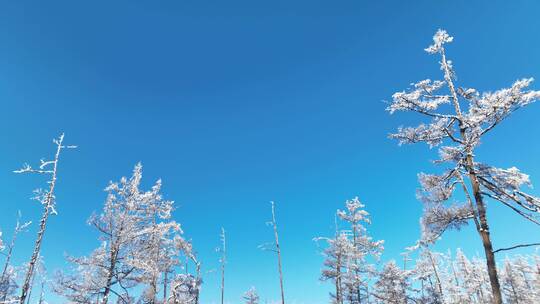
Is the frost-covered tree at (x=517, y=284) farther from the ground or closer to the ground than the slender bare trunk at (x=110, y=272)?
farther from the ground

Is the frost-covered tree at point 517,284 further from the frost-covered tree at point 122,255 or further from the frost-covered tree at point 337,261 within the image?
the frost-covered tree at point 122,255

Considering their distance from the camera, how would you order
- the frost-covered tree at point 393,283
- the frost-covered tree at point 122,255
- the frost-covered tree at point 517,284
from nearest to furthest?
the frost-covered tree at point 122,255
the frost-covered tree at point 393,283
the frost-covered tree at point 517,284

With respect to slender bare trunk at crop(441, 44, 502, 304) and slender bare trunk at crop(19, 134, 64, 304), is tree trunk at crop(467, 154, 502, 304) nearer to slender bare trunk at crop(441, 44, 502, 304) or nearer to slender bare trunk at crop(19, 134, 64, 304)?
slender bare trunk at crop(441, 44, 502, 304)

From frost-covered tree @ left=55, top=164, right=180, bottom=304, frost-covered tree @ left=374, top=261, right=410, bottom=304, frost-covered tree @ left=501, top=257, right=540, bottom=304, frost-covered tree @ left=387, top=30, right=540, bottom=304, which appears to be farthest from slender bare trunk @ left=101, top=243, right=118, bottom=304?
frost-covered tree @ left=501, top=257, right=540, bottom=304

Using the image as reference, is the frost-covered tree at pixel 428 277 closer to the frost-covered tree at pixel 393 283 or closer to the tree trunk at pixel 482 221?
the frost-covered tree at pixel 393 283

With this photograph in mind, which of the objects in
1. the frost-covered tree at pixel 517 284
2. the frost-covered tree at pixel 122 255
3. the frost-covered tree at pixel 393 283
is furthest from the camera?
the frost-covered tree at pixel 517 284

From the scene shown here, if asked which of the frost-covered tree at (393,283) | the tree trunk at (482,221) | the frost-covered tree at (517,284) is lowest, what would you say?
the tree trunk at (482,221)

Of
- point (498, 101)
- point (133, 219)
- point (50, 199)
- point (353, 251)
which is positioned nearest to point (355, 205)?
point (353, 251)

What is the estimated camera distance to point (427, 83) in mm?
10641

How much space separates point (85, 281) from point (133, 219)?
424cm

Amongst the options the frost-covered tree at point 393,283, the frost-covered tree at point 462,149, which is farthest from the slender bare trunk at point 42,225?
the frost-covered tree at point 393,283

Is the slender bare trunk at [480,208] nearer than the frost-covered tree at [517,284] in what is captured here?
Yes

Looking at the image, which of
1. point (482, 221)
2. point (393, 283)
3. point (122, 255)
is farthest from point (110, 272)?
point (393, 283)

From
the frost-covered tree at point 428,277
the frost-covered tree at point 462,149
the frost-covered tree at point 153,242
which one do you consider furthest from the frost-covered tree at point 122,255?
the frost-covered tree at point 428,277
